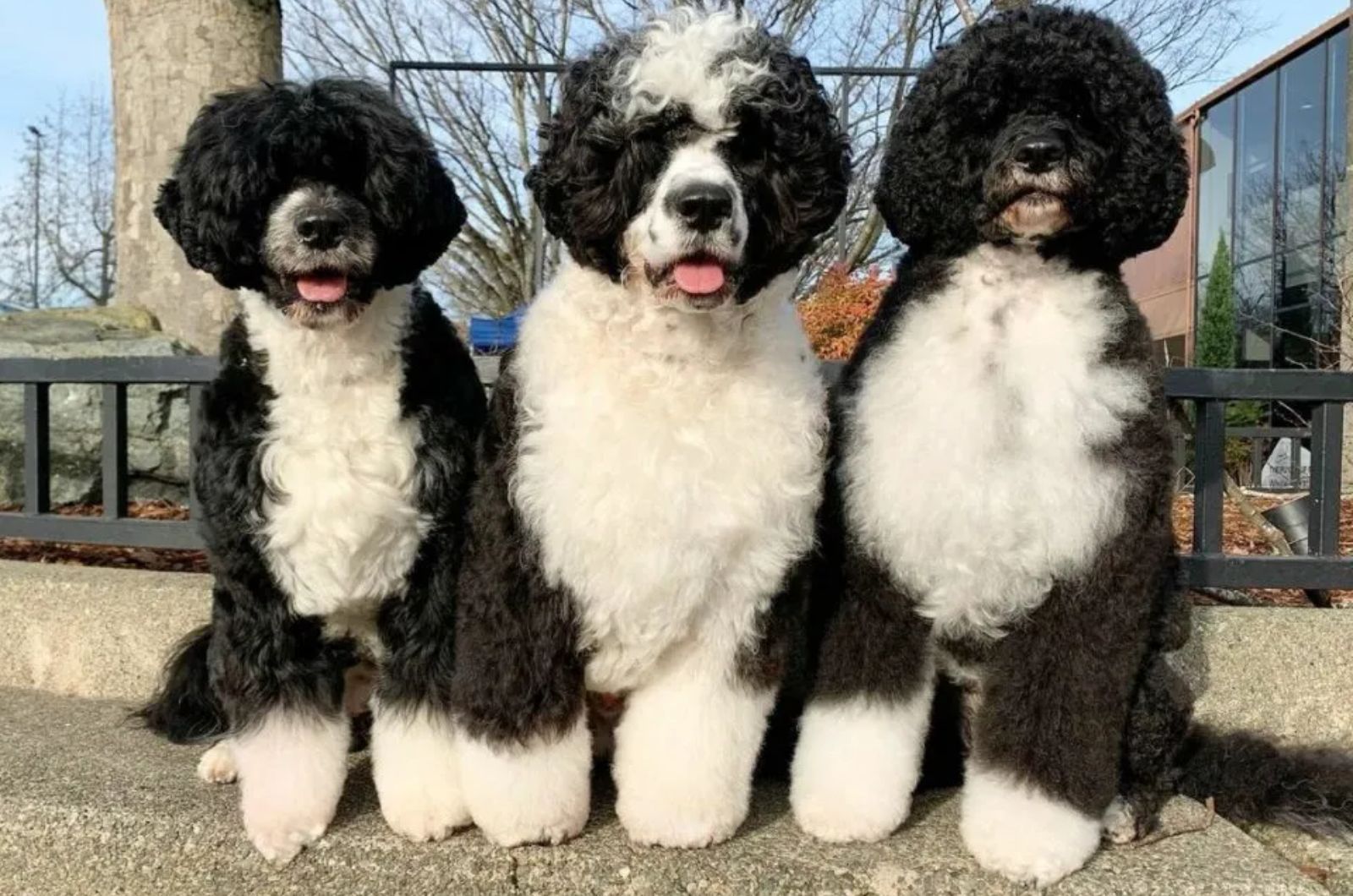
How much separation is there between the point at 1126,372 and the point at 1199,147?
17.4 meters

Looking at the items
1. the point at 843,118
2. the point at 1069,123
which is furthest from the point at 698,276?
the point at 843,118

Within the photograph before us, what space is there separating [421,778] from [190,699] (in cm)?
95

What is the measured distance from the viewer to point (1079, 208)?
2191 mm

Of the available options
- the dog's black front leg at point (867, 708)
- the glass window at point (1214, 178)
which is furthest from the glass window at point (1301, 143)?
the dog's black front leg at point (867, 708)

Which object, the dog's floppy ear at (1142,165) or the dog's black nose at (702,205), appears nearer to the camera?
the dog's black nose at (702,205)

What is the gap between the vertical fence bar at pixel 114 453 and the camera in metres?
3.91

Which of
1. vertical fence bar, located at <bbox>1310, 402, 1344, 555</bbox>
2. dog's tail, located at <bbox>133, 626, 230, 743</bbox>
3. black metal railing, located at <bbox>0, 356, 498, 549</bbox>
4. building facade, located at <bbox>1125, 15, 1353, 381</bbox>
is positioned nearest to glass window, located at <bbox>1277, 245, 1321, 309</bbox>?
building facade, located at <bbox>1125, 15, 1353, 381</bbox>

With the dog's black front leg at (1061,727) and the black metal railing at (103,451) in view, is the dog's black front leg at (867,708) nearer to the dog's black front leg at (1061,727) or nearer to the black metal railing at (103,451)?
the dog's black front leg at (1061,727)

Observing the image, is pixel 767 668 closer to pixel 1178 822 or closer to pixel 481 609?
pixel 481 609

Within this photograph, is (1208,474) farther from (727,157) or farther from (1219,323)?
(1219,323)

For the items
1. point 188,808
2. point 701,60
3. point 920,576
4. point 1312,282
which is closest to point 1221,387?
point 920,576

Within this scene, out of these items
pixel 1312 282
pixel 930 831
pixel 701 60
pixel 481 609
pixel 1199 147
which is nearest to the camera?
pixel 701 60

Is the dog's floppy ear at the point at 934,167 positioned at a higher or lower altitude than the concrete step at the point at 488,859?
higher

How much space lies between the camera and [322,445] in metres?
2.33
